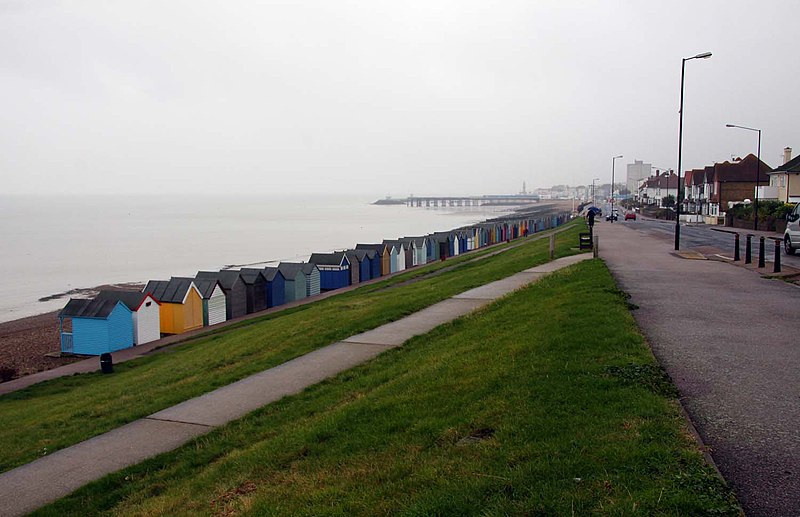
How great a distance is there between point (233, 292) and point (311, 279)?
6867 millimetres

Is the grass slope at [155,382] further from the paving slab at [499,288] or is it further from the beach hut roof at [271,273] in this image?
the beach hut roof at [271,273]

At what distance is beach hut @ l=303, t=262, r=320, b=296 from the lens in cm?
3681

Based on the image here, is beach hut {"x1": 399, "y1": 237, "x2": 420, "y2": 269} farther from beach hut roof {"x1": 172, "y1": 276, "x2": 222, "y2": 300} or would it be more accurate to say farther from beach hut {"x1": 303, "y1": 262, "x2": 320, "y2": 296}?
beach hut roof {"x1": 172, "y1": 276, "x2": 222, "y2": 300}

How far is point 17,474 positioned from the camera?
8195 mm

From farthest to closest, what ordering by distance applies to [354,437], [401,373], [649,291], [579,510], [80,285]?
[80,285] → [649,291] → [401,373] → [354,437] → [579,510]

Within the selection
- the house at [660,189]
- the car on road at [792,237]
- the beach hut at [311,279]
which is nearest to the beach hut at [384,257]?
the beach hut at [311,279]

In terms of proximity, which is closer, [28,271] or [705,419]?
[705,419]

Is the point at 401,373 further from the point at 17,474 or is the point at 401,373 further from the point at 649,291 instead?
the point at 649,291

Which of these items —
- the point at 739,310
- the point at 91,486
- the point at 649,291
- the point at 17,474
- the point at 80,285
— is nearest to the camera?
the point at 91,486

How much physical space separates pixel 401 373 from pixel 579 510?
5.56m

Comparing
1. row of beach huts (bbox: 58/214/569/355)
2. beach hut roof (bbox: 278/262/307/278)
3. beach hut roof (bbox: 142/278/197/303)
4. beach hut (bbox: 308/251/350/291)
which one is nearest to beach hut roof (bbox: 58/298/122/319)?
row of beach huts (bbox: 58/214/569/355)

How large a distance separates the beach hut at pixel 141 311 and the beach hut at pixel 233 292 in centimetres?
404

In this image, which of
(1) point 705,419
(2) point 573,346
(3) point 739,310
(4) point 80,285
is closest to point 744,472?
(1) point 705,419

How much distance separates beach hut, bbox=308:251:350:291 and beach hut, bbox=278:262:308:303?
9.79 ft
